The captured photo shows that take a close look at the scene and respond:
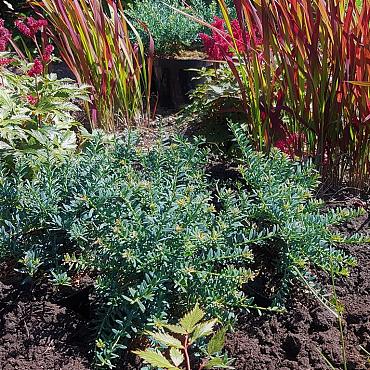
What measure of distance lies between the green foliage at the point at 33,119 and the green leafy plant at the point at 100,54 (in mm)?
613

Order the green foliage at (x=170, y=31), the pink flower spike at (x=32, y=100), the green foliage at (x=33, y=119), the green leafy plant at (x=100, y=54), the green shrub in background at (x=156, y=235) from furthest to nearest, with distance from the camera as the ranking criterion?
the green foliage at (x=170, y=31)
the green leafy plant at (x=100, y=54)
the pink flower spike at (x=32, y=100)
the green foliage at (x=33, y=119)
the green shrub in background at (x=156, y=235)

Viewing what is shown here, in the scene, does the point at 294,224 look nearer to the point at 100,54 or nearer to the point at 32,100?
the point at 32,100

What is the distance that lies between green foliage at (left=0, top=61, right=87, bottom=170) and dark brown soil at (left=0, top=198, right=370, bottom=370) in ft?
2.33

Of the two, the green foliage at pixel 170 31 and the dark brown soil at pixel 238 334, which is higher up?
the green foliage at pixel 170 31

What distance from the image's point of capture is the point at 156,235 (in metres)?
1.94

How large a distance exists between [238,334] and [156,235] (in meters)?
0.46

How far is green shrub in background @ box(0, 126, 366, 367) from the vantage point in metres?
1.93

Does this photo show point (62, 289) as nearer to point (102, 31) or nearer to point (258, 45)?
point (258, 45)

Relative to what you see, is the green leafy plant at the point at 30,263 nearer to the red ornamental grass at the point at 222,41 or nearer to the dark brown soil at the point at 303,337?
the dark brown soil at the point at 303,337

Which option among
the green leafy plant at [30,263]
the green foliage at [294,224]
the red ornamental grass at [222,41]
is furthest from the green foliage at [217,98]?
the green leafy plant at [30,263]

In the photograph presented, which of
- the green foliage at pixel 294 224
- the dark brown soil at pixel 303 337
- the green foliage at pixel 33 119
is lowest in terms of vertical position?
the dark brown soil at pixel 303 337

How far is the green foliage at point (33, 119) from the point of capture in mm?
2777

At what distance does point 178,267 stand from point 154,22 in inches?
136

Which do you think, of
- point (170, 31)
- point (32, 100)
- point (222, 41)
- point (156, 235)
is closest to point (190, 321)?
point (156, 235)
